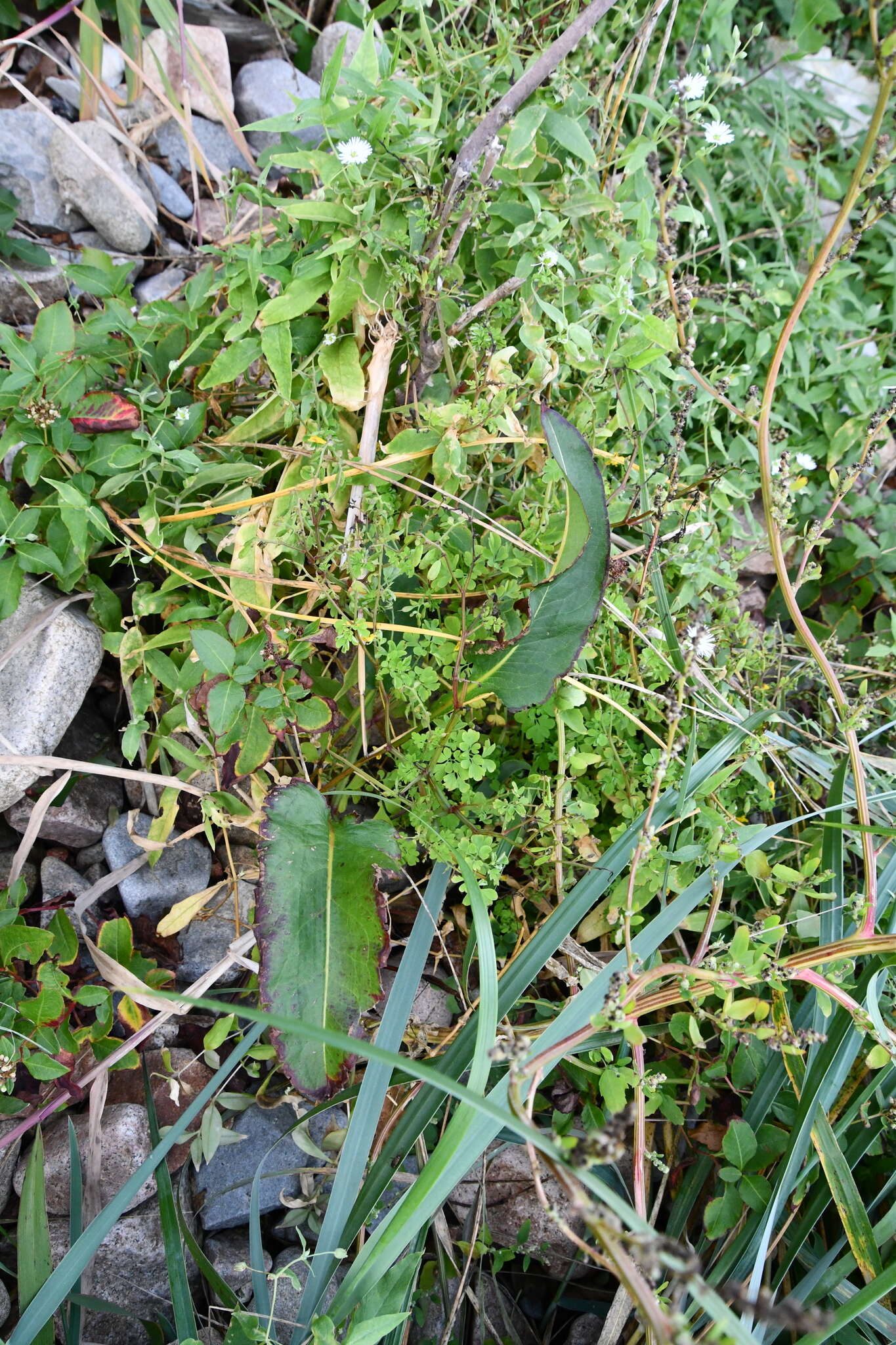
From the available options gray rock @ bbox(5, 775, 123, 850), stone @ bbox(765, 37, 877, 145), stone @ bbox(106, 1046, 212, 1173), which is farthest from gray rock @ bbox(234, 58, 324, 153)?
stone @ bbox(106, 1046, 212, 1173)

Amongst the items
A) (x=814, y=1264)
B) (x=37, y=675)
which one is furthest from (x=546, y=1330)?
(x=37, y=675)

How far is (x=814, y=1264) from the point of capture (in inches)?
52.2

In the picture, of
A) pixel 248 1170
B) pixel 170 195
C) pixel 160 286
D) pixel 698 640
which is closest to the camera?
pixel 698 640

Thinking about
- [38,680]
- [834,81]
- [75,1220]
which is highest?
[834,81]

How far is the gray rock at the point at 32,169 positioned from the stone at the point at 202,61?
0.31 meters

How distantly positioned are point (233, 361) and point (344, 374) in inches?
7.4

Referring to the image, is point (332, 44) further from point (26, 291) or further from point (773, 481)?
point (773, 481)

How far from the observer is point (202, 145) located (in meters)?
2.04

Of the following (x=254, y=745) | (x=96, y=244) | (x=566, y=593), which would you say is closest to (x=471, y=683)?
(x=566, y=593)

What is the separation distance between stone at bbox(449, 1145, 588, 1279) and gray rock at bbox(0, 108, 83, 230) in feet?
6.86

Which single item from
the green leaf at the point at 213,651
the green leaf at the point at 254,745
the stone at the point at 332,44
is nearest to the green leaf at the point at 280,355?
the green leaf at the point at 213,651

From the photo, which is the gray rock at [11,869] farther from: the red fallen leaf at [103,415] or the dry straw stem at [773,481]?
the dry straw stem at [773,481]

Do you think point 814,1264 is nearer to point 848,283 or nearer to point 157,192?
point 848,283

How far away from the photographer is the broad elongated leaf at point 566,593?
128 centimetres
